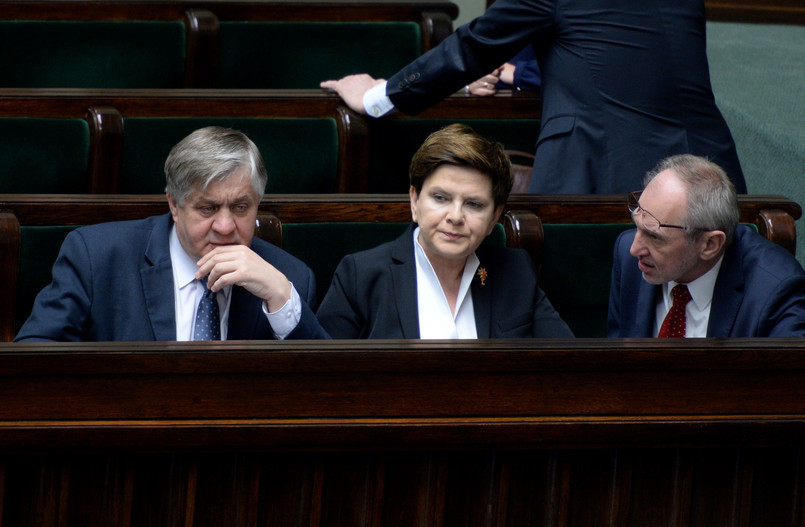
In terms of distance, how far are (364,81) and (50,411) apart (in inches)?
64.1

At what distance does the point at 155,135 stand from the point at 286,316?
1051mm

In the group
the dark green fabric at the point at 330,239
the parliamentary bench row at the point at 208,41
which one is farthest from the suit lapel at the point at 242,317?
the parliamentary bench row at the point at 208,41

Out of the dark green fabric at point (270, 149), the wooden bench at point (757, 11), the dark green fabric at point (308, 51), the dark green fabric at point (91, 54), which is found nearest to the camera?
the dark green fabric at point (270, 149)

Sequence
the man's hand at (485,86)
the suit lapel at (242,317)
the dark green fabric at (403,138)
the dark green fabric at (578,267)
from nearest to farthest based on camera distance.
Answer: the suit lapel at (242,317)
the dark green fabric at (578,267)
the dark green fabric at (403,138)
the man's hand at (485,86)

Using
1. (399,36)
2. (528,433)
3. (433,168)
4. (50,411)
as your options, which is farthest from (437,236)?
(399,36)

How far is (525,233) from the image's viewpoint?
216 centimetres

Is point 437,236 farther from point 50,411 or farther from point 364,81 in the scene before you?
point 364,81

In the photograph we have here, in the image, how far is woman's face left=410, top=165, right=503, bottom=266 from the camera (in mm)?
1826

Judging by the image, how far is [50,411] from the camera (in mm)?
1226

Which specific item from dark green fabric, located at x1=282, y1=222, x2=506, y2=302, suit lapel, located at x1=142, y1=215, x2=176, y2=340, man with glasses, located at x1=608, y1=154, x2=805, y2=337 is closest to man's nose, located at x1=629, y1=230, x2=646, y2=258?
man with glasses, located at x1=608, y1=154, x2=805, y2=337

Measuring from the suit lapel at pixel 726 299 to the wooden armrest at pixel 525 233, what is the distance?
0.39m

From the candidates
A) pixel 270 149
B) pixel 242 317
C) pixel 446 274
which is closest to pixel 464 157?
pixel 446 274

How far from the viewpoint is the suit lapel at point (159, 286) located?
172cm

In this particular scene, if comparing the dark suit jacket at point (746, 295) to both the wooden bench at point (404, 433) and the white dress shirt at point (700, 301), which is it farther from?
the wooden bench at point (404, 433)
